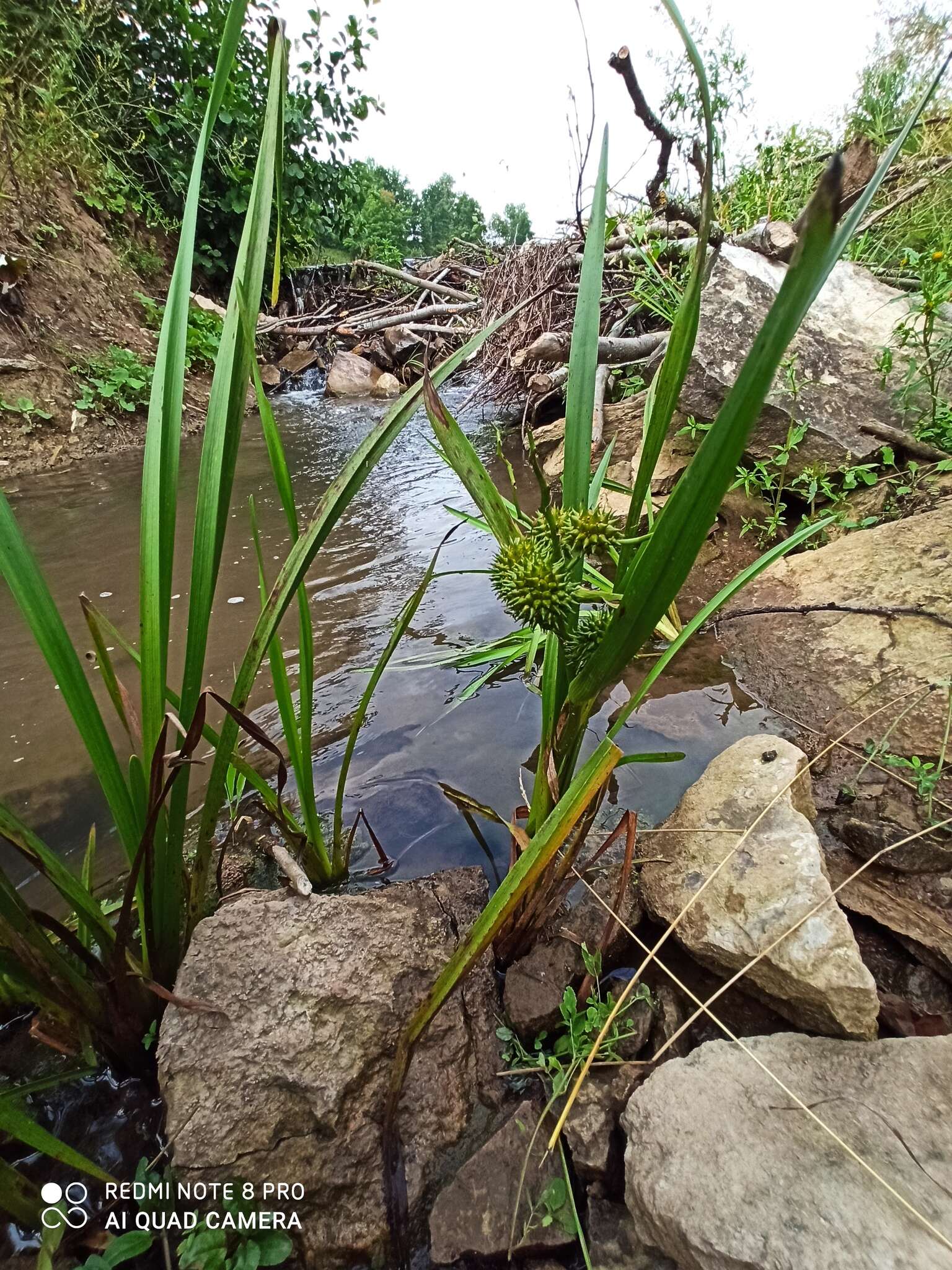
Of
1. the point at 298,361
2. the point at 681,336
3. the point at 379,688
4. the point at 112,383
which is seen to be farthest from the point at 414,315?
the point at 681,336

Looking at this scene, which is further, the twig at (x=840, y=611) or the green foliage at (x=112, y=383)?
the green foliage at (x=112, y=383)

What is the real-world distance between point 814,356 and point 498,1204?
3317 mm

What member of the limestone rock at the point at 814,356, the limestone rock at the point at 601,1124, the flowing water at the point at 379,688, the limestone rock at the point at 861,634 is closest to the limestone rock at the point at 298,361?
the flowing water at the point at 379,688

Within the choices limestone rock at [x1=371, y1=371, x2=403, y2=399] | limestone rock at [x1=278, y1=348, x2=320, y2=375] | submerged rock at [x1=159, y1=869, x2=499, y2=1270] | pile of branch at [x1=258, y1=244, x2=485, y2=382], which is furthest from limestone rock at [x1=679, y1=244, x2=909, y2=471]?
limestone rock at [x1=278, y1=348, x2=320, y2=375]

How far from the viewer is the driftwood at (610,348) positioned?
3.42 m

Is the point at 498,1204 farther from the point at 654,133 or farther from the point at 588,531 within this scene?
the point at 654,133

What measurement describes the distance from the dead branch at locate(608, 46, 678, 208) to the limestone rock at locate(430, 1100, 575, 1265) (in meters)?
3.10

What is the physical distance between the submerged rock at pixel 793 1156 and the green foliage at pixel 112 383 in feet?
18.7

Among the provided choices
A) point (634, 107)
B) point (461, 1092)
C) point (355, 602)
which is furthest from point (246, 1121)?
point (634, 107)

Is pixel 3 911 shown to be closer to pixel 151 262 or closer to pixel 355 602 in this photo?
pixel 355 602

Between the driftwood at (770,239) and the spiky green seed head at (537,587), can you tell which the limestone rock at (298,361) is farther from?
the spiky green seed head at (537,587)

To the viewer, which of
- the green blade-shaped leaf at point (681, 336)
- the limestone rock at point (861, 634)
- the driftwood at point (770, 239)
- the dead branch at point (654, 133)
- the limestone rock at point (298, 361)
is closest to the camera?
the green blade-shaped leaf at point (681, 336)

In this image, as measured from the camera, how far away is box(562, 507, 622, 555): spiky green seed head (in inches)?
31.8

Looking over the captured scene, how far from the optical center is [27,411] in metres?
4.45
